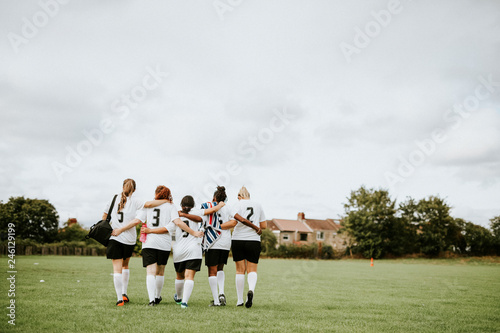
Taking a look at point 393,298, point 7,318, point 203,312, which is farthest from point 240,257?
point 393,298

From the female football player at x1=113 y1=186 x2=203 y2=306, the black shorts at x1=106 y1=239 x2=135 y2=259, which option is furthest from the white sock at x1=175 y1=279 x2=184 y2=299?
the black shorts at x1=106 y1=239 x2=135 y2=259

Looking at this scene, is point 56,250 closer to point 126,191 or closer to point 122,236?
point 122,236

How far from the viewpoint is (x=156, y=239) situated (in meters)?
7.30

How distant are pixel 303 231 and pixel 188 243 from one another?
78850 mm

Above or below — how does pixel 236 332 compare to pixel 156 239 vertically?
below

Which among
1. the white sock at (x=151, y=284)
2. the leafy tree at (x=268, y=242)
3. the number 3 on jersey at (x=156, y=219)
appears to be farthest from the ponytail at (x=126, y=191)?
the leafy tree at (x=268, y=242)

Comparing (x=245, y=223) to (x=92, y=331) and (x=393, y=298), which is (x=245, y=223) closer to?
(x=92, y=331)

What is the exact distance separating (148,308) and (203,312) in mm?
1035

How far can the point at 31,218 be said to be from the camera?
55.5 m

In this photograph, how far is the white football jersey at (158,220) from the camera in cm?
726

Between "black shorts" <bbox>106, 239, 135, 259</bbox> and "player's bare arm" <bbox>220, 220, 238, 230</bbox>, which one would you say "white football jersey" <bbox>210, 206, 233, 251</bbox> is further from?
"black shorts" <bbox>106, 239, 135, 259</bbox>

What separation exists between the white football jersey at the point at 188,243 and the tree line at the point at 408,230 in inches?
2056

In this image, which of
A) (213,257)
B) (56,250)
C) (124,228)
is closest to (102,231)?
(124,228)

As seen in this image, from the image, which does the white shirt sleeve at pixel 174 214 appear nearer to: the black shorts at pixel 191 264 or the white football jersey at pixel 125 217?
the white football jersey at pixel 125 217
